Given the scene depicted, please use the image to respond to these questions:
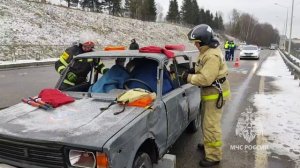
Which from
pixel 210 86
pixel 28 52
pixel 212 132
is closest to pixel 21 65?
pixel 28 52

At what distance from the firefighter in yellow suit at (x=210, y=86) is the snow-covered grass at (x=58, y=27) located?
2112cm

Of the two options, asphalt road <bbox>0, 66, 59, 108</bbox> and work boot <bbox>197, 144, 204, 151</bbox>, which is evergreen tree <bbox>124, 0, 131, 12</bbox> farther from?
work boot <bbox>197, 144, 204, 151</bbox>

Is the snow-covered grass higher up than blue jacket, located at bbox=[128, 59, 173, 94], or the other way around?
the snow-covered grass

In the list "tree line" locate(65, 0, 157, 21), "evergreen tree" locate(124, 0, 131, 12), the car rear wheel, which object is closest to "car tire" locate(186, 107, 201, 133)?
the car rear wheel

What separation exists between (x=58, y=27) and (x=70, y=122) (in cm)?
3466

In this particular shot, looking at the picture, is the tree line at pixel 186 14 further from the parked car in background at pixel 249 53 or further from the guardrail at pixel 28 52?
the guardrail at pixel 28 52

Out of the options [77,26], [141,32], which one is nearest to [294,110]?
[77,26]

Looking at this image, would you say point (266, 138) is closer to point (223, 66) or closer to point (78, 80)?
point (223, 66)

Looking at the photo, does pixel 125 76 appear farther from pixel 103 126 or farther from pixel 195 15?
pixel 195 15

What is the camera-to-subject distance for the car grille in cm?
316

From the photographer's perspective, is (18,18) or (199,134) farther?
(18,18)

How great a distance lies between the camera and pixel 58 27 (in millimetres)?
36594

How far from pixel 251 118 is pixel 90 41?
4013mm

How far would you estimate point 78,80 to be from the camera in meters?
5.47
